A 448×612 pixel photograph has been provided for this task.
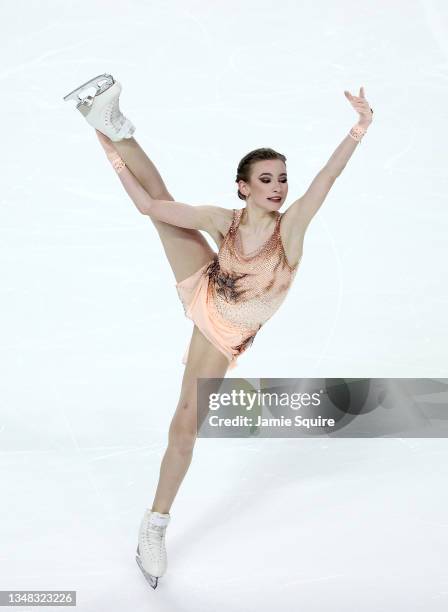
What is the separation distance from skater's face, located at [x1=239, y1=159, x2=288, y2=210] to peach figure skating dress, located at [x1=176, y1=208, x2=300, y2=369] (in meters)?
0.09

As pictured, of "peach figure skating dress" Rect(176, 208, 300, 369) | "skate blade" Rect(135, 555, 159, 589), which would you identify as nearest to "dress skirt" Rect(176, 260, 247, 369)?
"peach figure skating dress" Rect(176, 208, 300, 369)

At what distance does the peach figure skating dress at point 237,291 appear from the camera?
12.0 feet

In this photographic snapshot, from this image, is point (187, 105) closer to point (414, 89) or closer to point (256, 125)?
point (256, 125)

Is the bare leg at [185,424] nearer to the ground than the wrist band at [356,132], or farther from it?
nearer to the ground

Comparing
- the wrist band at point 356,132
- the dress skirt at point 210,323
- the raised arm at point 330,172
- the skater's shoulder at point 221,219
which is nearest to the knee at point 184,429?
the dress skirt at point 210,323

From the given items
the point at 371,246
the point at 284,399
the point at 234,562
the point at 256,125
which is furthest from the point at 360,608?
the point at 256,125

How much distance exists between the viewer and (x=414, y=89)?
6898 millimetres

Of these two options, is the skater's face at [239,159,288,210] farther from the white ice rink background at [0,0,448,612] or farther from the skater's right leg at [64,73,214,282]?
the white ice rink background at [0,0,448,612]

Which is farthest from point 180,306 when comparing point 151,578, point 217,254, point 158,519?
point 151,578

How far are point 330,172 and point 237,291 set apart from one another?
2.25 feet

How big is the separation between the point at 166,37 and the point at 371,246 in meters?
2.33

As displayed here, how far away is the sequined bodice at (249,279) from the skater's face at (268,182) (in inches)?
3.4

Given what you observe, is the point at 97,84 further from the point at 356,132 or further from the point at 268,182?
the point at 356,132

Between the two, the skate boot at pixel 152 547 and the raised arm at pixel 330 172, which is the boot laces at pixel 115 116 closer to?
the raised arm at pixel 330 172
